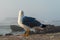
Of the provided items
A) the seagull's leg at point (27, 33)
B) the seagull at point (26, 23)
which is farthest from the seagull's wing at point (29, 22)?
the seagull's leg at point (27, 33)

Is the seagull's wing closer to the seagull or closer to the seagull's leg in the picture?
the seagull

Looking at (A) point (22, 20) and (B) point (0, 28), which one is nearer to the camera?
(A) point (22, 20)

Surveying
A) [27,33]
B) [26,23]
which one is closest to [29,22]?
[26,23]

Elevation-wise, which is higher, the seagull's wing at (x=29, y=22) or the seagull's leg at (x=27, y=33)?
the seagull's wing at (x=29, y=22)

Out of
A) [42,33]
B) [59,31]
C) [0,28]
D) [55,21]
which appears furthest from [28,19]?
[55,21]

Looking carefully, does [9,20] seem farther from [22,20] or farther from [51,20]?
[22,20]

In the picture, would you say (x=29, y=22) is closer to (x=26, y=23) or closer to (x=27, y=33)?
(x=26, y=23)

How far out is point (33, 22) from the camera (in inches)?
212

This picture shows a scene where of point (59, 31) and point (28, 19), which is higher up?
point (28, 19)

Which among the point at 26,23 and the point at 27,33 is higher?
the point at 26,23

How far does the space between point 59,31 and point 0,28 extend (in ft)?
6.57

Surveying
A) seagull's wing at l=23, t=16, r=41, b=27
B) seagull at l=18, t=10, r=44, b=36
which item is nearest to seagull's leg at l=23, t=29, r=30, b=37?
seagull at l=18, t=10, r=44, b=36

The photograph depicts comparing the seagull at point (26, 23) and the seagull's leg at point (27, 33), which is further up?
the seagull at point (26, 23)

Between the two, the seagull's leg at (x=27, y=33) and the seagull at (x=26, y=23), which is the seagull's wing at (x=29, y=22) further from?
the seagull's leg at (x=27, y=33)
